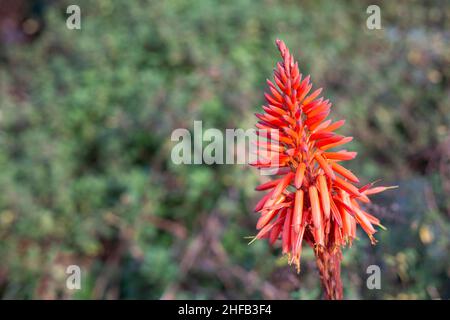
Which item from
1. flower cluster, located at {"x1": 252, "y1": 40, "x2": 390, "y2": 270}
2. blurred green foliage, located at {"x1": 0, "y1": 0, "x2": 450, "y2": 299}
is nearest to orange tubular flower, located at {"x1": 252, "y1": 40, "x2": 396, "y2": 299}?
flower cluster, located at {"x1": 252, "y1": 40, "x2": 390, "y2": 270}

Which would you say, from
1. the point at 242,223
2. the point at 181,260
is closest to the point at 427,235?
the point at 242,223

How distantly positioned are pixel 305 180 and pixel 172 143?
3.01m

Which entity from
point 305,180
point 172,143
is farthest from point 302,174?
point 172,143

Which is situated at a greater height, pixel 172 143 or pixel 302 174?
pixel 172 143

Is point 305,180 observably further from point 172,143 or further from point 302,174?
point 172,143

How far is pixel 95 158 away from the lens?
5484mm

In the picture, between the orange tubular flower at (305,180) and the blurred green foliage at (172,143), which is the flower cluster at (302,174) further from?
the blurred green foliage at (172,143)

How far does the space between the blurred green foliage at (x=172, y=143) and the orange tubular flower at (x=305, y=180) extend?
3.30 ft

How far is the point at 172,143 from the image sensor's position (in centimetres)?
501

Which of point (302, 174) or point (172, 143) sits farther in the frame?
point (172, 143)

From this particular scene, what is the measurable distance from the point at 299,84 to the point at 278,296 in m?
1.81

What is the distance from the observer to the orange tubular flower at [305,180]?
2.07 m

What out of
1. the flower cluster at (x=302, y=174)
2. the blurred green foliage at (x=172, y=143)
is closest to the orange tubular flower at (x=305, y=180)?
the flower cluster at (x=302, y=174)

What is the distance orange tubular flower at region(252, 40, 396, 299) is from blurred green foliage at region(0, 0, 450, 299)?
39.6 inches
